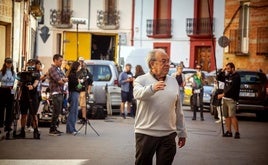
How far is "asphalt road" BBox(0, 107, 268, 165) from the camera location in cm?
1115

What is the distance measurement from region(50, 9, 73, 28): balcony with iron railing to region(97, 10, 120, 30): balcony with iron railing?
168 centimetres

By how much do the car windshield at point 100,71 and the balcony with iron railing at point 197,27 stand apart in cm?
1443

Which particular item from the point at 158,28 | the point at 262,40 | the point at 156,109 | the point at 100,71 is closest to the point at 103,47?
the point at 158,28

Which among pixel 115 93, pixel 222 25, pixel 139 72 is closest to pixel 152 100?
pixel 139 72

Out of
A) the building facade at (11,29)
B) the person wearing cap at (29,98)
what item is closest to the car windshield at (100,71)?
the building facade at (11,29)

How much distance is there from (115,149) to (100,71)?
29.8ft

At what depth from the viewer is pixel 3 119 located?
15.3m

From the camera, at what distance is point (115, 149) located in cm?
1259

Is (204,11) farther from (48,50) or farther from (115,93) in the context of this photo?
(115,93)

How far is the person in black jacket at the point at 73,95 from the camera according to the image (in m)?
15.0

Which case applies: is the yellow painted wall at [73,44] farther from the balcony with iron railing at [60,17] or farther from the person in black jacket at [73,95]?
the person in black jacket at [73,95]

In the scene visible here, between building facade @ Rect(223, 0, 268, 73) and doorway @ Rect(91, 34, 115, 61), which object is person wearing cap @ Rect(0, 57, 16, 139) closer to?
building facade @ Rect(223, 0, 268, 73)

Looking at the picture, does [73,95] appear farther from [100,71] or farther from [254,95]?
[254,95]

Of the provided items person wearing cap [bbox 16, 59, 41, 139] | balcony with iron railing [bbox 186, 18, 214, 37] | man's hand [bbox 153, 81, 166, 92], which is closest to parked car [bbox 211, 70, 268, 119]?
person wearing cap [bbox 16, 59, 41, 139]
